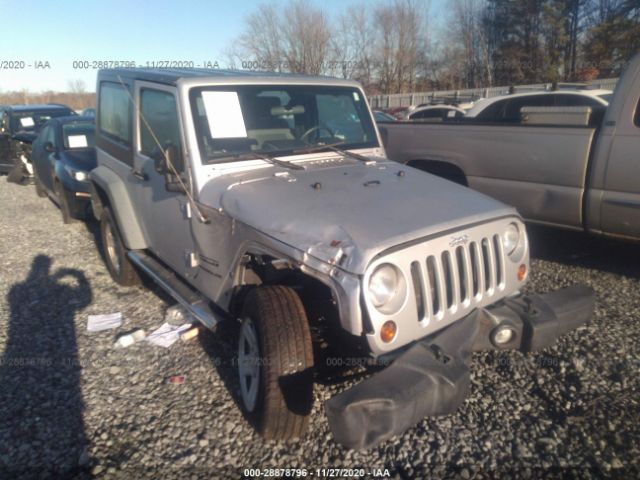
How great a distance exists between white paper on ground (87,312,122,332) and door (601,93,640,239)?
4.40 m

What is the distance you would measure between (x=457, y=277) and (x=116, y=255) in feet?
12.3

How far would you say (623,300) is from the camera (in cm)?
431

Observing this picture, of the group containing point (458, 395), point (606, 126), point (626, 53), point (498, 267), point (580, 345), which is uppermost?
point (626, 53)

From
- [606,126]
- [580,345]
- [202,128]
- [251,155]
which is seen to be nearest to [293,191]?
[251,155]

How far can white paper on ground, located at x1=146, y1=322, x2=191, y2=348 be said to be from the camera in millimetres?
3854

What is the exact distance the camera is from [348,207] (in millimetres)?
→ 2715

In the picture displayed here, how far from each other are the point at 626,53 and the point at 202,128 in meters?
33.9

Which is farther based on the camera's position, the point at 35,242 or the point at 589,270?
the point at 35,242

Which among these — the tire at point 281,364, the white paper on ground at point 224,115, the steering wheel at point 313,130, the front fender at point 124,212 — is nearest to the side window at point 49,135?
the front fender at point 124,212

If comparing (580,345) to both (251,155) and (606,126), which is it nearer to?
(606,126)

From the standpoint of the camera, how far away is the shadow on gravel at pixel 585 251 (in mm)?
5121

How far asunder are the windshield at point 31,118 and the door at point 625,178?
1190 cm

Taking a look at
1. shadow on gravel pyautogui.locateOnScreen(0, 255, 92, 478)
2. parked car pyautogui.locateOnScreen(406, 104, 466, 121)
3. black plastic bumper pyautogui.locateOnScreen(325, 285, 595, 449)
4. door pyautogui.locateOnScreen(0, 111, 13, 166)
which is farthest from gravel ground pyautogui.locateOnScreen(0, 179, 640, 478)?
parked car pyautogui.locateOnScreen(406, 104, 466, 121)

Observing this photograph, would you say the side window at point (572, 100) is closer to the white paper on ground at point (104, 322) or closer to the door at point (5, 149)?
the white paper on ground at point (104, 322)
